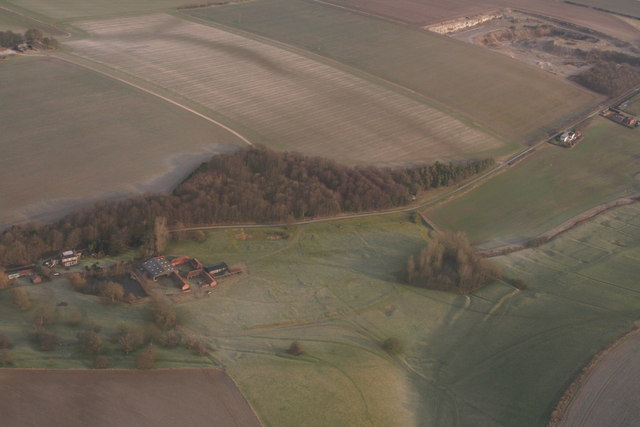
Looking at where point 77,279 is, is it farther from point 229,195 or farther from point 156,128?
point 156,128

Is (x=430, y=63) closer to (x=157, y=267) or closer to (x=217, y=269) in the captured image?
(x=217, y=269)

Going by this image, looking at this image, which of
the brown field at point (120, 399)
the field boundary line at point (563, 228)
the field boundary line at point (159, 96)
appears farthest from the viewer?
the field boundary line at point (159, 96)

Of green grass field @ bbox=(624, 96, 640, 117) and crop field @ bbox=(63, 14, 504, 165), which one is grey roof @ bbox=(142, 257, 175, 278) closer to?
crop field @ bbox=(63, 14, 504, 165)

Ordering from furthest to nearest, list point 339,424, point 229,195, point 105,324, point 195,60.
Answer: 1. point 195,60
2. point 229,195
3. point 105,324
4. point 339,424

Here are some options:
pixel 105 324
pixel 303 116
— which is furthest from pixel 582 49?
pixel 105 324

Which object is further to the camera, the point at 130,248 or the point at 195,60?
the point at 195,60

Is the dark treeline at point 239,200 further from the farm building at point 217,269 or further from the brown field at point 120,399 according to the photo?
the brown field at point 120,399

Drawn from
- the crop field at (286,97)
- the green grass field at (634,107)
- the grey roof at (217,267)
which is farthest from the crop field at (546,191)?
the grey roof at (217,267)
